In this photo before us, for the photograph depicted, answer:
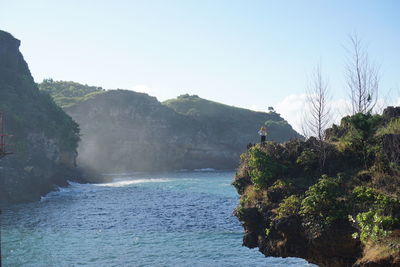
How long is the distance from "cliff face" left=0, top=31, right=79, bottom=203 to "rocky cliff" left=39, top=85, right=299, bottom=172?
138 feet

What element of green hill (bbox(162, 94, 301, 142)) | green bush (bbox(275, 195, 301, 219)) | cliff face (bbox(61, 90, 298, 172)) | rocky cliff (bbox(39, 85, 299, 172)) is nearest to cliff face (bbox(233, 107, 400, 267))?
green bush (bbox(275, 195, 301, 219))

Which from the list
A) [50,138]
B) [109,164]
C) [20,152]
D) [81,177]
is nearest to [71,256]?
[20,152]

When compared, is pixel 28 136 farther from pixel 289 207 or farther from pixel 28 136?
pixel 289 207

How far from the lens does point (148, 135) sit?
141 m

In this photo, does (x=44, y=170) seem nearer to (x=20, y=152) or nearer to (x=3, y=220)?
(x=20, y=152)

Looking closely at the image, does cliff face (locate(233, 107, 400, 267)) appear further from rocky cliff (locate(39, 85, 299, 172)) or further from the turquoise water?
rocky cliff (locate(39, 85, 299, 172))

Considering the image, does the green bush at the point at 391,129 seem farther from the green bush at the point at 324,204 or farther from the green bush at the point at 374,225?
the green bush at the point at 374,225

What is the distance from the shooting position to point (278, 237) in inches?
728

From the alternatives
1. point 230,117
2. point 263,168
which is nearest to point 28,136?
point 263,168

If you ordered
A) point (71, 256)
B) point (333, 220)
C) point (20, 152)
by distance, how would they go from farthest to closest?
point (20, 152) < point (71, 256) < point (333, 220)

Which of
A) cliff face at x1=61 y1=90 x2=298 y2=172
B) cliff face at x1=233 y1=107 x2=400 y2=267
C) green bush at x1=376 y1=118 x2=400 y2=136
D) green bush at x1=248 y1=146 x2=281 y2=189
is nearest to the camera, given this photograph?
cliff face at x1=233 y1=107 x2=400 y2=267

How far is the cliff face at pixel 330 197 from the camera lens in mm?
15344

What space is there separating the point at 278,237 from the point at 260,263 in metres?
8.09

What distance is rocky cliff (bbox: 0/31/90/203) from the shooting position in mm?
59344
